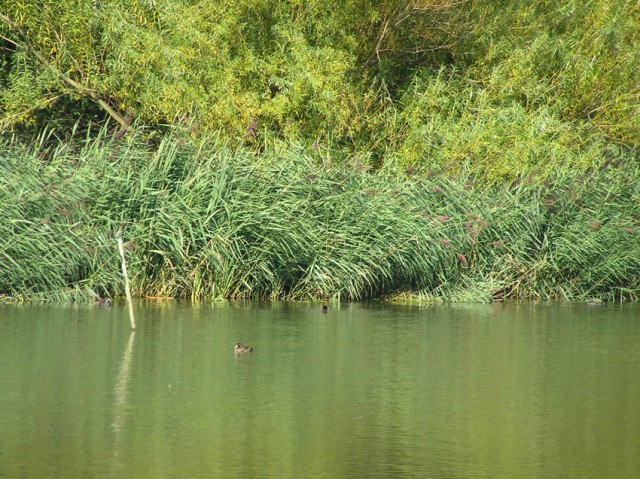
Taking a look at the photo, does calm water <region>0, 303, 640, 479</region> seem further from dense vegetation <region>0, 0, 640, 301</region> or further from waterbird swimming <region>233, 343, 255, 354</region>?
dense vegetation <region>0, 0, 640, 301</region>

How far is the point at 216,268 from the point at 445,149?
5.30 metres

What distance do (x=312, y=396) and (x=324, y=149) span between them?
1086cm

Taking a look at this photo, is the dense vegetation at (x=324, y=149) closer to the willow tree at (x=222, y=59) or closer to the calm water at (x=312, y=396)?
the willow tree at (x=222, y=59)

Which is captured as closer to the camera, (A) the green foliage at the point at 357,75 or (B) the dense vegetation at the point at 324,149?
(B) the dense vegetation at the point at 324,149

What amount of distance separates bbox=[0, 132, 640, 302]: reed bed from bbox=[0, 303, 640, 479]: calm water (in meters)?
1.26

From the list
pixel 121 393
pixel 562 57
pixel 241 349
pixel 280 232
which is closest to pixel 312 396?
pixel 121 393

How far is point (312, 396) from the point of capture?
8.61m

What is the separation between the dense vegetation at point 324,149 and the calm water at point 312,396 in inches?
65.8

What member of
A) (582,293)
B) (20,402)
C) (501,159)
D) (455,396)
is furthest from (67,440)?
(501,159)

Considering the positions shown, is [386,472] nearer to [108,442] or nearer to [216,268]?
[108,442]

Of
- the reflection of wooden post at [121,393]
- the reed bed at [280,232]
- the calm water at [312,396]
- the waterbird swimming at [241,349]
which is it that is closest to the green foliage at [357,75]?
the reed bed at [280,232]

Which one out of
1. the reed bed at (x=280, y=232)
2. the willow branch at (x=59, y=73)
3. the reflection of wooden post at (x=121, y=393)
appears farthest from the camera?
the willow branch at (x=59, y=73)

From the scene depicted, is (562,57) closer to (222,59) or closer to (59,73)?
(222,59)

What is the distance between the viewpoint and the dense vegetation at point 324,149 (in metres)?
15.0
